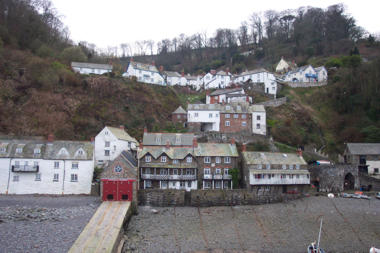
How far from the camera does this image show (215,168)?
37.6 m

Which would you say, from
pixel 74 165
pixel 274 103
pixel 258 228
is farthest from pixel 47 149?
pixel 274 103

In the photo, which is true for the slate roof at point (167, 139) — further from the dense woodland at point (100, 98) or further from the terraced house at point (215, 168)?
the dense woodland at point (100, 98)

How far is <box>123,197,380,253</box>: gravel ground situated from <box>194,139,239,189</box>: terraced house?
506 centimetres

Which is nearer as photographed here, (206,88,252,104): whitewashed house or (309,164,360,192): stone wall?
(309,164,360,192): stone wall

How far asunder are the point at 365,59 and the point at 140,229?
7501 centimetres

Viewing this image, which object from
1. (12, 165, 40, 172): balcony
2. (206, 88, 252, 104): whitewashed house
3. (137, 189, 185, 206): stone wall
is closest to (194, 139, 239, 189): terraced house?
(137, 189, 185, 206): stone wall

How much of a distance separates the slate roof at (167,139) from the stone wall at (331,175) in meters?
16.8

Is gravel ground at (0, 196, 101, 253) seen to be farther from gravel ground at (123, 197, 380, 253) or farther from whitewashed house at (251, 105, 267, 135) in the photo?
whitewashed house at (251, 105, 267, 135)

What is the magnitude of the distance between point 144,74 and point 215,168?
34.5m

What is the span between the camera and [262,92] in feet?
210

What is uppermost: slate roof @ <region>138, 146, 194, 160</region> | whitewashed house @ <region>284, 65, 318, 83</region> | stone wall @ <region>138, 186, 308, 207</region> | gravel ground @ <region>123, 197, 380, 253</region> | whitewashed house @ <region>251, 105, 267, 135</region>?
whitewashed house @ <region>284, 65, 318, 83</region>

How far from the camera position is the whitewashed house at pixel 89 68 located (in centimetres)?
5862

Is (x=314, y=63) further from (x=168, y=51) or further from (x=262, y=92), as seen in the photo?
(x=168, y=51)

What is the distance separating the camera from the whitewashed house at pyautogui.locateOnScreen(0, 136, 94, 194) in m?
33.6
